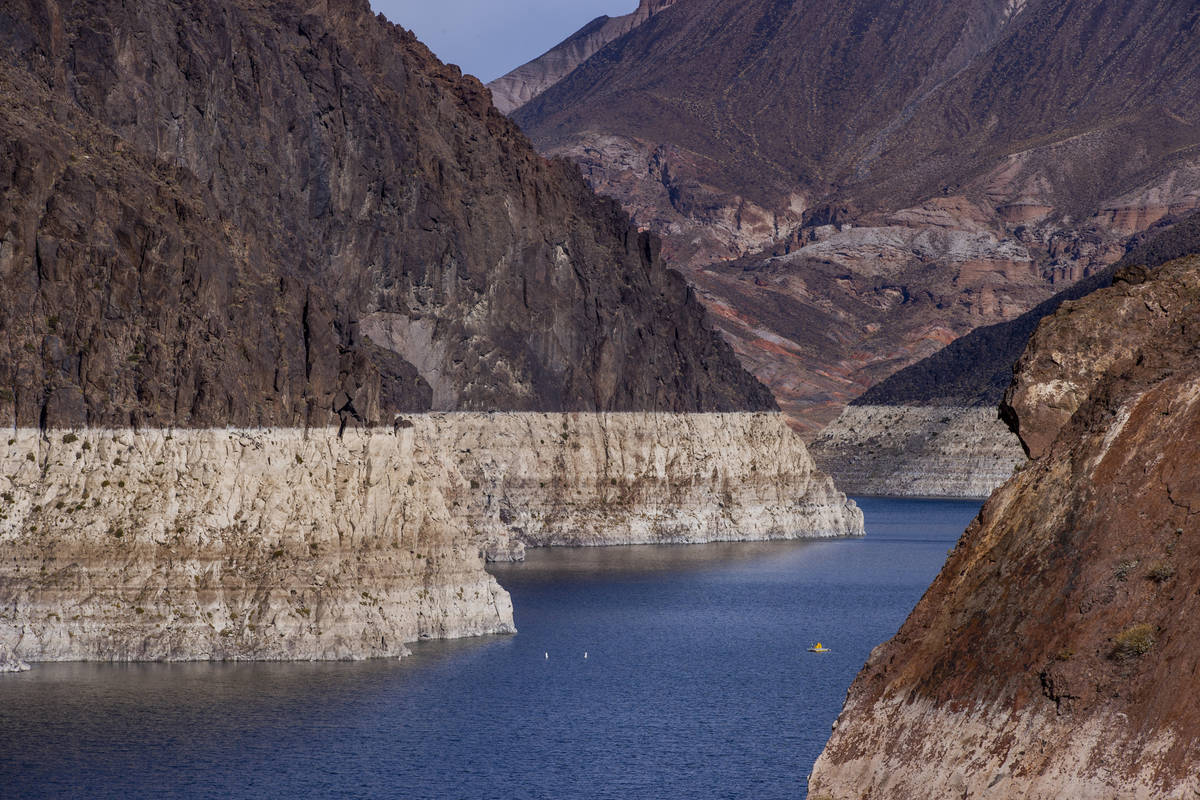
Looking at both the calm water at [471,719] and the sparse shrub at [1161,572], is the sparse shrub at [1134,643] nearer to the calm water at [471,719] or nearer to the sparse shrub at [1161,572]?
the sparse shrub at [1161,572]

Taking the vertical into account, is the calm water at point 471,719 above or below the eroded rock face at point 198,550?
below

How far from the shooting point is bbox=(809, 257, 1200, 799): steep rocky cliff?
27297 millimetres

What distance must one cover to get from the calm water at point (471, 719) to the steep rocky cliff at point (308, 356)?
9.87 ft

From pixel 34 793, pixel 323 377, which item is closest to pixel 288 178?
pixel 323 377

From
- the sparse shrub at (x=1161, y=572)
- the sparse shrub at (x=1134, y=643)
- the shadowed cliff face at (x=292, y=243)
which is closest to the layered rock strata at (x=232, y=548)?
the shadowed cliff face at (x=292, y=243)

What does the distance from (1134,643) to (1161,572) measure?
113 centimetres

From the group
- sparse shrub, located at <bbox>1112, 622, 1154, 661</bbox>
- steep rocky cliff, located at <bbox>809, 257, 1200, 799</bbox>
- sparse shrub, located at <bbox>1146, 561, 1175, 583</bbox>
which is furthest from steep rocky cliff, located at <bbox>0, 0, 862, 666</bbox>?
sparse shrub, located at <bbox>1112, 622, 1154, 661</bbox>

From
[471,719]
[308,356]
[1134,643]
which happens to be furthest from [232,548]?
[1134,643]

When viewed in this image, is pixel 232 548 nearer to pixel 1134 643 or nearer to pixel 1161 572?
pixel 1161 572

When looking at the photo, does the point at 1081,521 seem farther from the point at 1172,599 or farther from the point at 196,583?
the point at 196,583

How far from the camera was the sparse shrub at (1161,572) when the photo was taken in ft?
92.5

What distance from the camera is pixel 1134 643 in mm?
27703

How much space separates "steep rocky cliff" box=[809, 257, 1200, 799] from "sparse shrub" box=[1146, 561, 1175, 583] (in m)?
0.03

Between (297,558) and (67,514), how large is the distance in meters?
7.57
